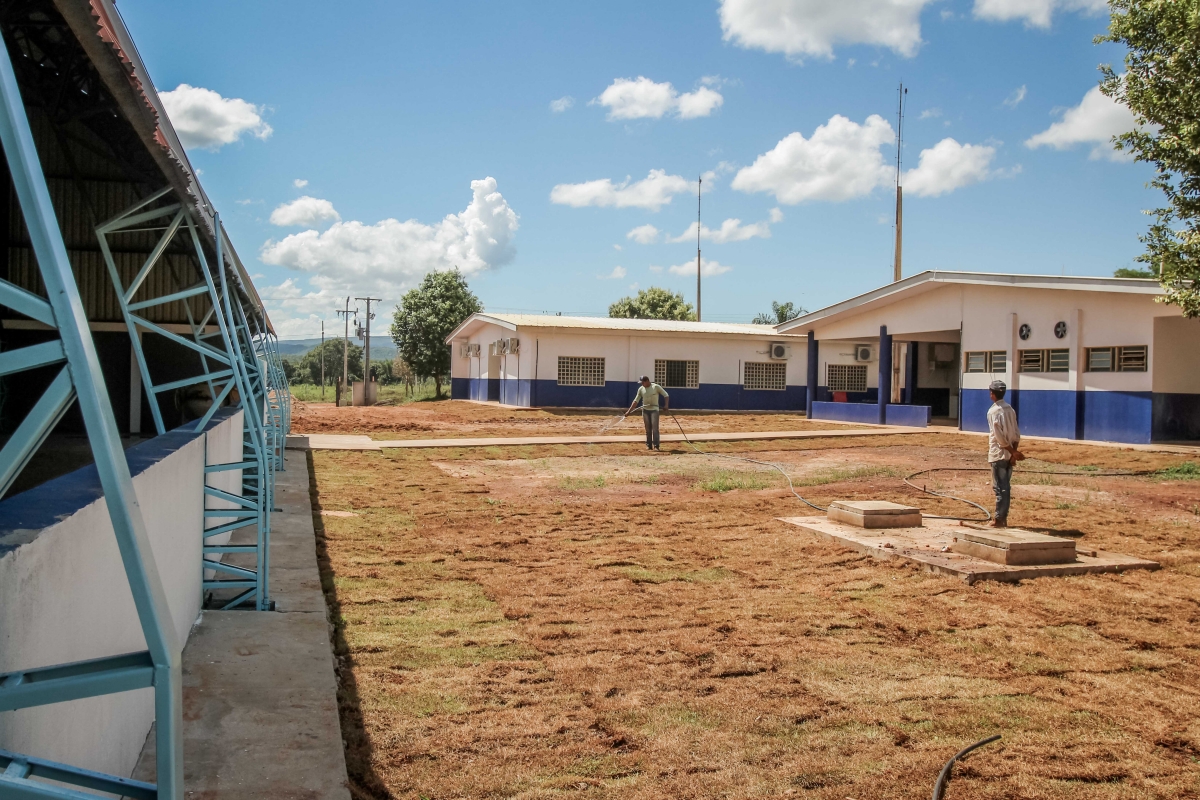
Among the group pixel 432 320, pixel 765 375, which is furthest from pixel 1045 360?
pixel 432 320

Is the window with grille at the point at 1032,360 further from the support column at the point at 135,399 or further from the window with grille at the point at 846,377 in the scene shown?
the support column at the point at 135,399

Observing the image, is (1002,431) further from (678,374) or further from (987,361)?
(678,374)

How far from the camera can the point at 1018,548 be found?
24.8 feet

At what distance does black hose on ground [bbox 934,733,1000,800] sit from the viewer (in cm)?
369

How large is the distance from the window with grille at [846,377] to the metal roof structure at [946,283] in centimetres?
423

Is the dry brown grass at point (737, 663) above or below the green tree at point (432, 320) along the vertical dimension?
below

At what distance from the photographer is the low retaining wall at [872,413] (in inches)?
1003

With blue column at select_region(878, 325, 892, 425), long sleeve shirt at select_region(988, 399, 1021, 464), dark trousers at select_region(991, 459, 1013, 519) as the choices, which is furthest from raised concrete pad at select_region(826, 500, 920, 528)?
blue column at select_region(878, 325, 892, 425)

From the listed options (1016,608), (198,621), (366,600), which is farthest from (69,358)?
(1016,608)

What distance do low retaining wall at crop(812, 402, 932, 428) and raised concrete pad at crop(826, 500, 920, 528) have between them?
1651 cm

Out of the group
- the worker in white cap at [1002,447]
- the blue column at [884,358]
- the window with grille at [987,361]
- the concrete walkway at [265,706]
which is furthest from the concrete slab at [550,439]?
the concrete walkway at [265,706]

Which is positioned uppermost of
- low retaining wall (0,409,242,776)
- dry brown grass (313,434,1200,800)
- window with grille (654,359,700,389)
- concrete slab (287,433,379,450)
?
window with grille (654,359,700,389)

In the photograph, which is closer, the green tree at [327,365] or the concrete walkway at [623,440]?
the concrete walkway at [623,440]

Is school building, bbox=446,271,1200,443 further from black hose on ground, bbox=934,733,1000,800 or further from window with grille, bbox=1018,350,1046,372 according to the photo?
black hose on ground, bbox=934,733,1000,800
